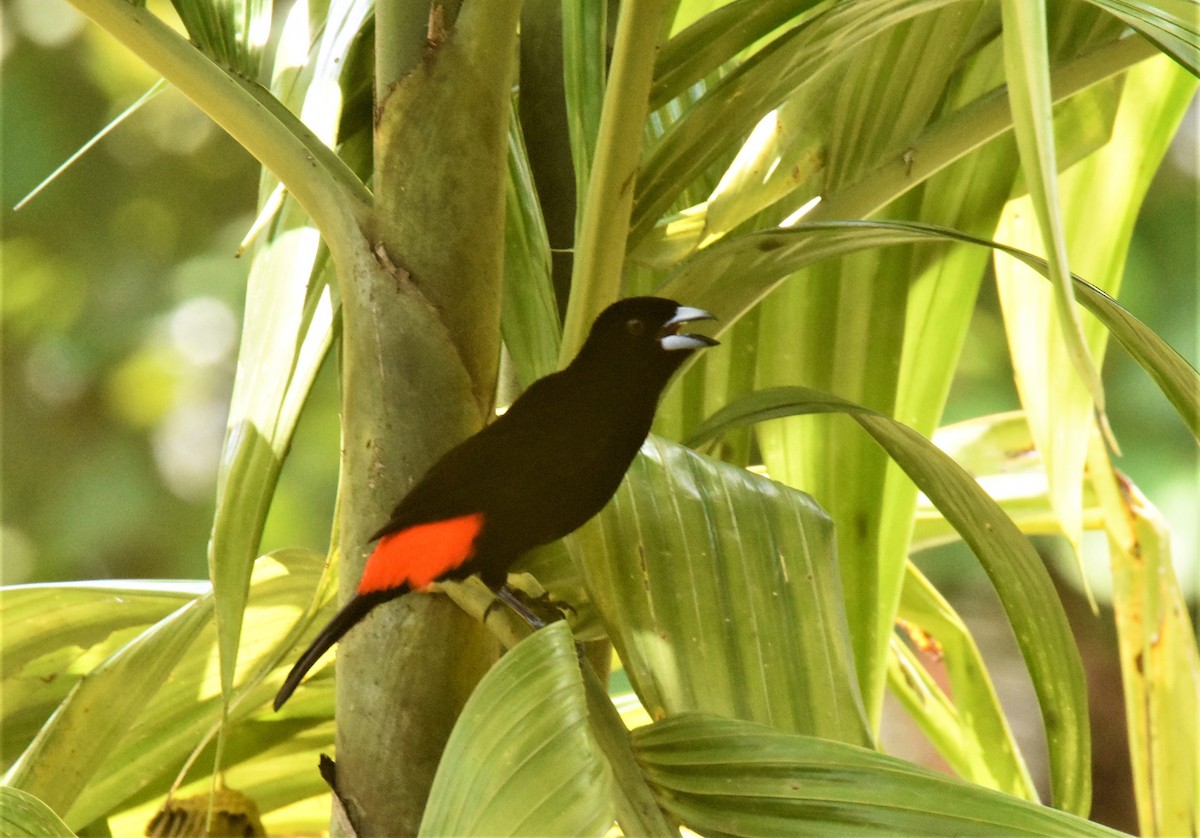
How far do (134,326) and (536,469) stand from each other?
2.25 m

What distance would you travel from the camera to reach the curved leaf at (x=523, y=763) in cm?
34

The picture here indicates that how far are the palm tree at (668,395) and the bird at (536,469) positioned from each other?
0.06 feet

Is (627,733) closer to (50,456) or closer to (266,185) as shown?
(266,185)

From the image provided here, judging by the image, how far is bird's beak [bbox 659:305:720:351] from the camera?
0.58 metres

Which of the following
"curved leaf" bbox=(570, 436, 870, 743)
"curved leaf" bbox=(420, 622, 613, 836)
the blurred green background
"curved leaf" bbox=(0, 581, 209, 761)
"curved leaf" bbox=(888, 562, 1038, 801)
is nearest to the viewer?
"curved leaf" bbox=(420, 622, 613, 836)

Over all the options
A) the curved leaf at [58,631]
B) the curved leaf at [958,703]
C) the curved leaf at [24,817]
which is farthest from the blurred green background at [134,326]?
the curved leaf at [24,817]

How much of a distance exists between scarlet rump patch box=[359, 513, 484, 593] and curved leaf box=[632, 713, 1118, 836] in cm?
16

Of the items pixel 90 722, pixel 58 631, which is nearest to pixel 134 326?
pixel 58 631

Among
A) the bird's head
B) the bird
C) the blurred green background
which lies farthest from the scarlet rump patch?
the blurred green background

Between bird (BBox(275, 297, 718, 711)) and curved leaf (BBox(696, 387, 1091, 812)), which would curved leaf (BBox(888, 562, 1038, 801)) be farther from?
bird (BBox(275, 297, 718, 711))

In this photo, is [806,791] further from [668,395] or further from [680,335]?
[668,395]

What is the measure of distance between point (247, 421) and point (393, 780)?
0.21 meters

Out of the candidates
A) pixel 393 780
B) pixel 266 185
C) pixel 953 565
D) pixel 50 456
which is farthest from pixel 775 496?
pixel 50 456

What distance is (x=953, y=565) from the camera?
2.40m
